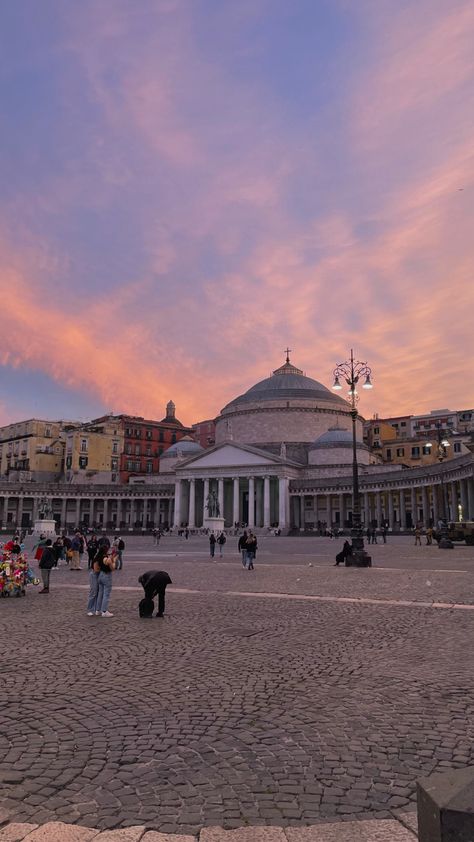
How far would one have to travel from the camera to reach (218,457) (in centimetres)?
8431

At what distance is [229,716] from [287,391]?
95358 mm

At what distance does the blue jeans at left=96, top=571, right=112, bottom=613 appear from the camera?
11172mm

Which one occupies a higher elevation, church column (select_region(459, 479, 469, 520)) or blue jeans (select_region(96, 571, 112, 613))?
church column (select_region(459, 479, 469, 520))

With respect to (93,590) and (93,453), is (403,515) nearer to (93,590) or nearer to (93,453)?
(93,453)

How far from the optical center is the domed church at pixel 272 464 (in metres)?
81.1

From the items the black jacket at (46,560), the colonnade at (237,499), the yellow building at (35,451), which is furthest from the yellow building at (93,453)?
the black jacket at (46,560)

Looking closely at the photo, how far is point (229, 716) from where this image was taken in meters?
5.48

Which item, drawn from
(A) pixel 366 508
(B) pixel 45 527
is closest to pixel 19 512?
(B) pixel 45 527

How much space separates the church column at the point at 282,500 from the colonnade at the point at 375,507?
2.14m

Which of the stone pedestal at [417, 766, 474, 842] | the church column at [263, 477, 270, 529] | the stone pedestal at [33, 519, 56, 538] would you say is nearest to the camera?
the stone pedestal at [417, 766, 474, 842]

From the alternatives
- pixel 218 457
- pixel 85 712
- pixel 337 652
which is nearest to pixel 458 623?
pixel 337 652

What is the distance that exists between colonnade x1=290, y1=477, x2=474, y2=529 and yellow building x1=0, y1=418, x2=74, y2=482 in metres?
43.2

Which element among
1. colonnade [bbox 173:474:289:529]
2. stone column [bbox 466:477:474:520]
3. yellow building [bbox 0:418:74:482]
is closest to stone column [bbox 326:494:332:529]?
colonnade [bbox 173:474:289:529]

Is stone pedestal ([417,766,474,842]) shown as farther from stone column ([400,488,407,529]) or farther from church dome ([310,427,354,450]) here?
church dome ([310,427,354,450])
